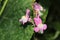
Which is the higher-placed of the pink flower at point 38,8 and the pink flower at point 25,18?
the pink flower at point 38,8

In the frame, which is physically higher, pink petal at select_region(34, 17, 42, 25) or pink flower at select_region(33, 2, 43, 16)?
pink flower at select_region(33, 2, 43, 16)

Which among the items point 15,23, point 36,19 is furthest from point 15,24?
point 36,19

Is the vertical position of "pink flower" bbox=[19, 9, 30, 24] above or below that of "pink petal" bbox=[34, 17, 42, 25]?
above

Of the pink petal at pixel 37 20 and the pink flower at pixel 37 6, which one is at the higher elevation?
the pink flower at pixel 37 6

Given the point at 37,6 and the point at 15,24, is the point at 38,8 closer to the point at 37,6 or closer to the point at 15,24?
the point at 37,6

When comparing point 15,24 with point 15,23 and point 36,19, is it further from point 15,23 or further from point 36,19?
point 36,19

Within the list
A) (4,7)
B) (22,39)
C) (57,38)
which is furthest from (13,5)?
(57,38)

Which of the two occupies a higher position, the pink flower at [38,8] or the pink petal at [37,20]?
the pink flower at [38,8]

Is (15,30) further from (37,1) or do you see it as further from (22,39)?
(37,1)

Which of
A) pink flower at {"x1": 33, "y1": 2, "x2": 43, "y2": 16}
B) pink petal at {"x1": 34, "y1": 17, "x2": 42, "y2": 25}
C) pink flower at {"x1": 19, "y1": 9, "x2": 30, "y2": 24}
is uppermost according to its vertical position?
pink flower at {"x1": 33, "y1": 2, "x2": 43, "y2": 16}

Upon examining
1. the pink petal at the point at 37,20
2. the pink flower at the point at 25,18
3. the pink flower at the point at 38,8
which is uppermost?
the pink flower at the point at 38,8

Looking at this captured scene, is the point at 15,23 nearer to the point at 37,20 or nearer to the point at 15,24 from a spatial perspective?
the point at 15,24

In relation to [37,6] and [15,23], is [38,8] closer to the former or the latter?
[37,6]

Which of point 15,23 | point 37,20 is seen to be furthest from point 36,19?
point 15,23
